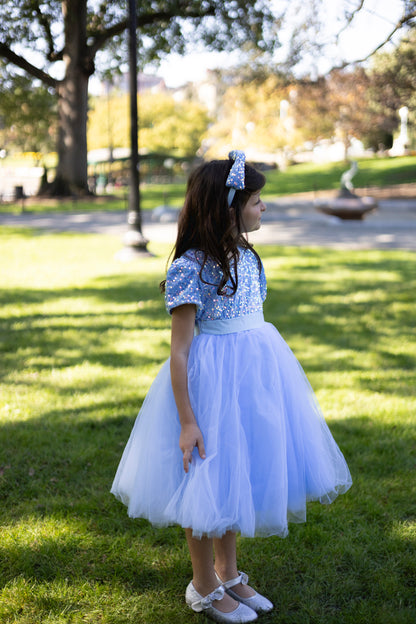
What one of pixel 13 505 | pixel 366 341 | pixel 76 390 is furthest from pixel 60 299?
pixel 13 505

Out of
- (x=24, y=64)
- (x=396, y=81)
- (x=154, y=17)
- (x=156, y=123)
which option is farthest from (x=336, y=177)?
(x=156, y=123)

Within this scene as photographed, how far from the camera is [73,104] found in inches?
939

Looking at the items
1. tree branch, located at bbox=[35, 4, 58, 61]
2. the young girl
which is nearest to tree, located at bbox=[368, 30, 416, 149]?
tree branch, located at bbox=[35, 4, 58, 61]

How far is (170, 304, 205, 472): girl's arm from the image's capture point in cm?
210

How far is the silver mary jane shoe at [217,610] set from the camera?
2299 millimetres

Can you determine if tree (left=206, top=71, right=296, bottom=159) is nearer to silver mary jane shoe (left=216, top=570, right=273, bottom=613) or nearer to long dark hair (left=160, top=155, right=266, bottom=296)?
long dark hair (left=160, top=155, right=266, bottom=296)

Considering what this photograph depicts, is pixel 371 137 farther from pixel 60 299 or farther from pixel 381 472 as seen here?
pixel 381 472

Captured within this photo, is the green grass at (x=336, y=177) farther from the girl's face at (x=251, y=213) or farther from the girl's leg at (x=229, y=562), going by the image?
the girl's leg at (x=229, y=562)

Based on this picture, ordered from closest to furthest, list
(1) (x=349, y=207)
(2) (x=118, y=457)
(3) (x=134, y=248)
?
1. (2) (x=118, y=457)
2. (3) (x=134, y=248)
3. (1) (x=349, y=207)

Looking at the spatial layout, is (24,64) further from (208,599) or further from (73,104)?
(208,599)

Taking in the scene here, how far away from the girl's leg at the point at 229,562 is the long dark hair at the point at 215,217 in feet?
3.18

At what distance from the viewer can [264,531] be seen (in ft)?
7.18

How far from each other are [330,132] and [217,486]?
46059 mm

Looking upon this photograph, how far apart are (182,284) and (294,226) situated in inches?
563
